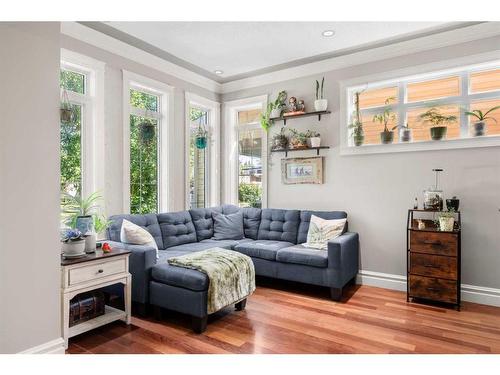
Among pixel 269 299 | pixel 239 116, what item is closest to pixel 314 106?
pixel 239 116

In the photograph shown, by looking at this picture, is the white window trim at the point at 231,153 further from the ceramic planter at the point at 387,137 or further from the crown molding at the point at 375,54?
the ceramic planter at the point at 387,137

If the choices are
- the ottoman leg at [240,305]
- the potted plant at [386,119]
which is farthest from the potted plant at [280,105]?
the ottoman leg at [240,305]

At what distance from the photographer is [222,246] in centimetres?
Result: 378

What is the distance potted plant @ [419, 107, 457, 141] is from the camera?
11.1 ft

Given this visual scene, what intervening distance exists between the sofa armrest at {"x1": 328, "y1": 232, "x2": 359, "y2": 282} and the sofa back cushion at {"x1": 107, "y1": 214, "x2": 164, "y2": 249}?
1854mm

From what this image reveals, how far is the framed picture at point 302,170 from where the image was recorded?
4203 millimetres

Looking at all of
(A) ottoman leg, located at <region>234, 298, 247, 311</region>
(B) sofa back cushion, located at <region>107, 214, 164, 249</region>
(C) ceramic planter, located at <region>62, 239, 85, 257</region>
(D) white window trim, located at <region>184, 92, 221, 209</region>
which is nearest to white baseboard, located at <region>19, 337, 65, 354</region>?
(C) ceramic planter, located at <region>62, 239, 85, 257</region>

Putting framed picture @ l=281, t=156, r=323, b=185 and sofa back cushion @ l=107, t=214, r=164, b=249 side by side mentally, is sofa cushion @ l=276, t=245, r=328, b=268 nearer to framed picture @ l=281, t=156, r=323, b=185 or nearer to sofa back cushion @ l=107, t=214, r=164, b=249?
framed picture @ l=281, t=156, r=323, b=185

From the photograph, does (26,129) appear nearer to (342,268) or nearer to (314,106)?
(342,268)

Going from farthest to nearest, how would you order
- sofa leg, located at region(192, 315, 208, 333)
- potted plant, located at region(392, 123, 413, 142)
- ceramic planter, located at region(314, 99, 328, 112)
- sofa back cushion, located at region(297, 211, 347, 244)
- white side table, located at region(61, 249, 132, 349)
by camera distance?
ceramic planter, located at region(314, 99, 328, 112), sofa back cushion, located at region(297, 211, 347, 244), potted plant, located at region(392, 123, 413, 142), sofa leg, located at region(192, 315, 208, 333), white side table, located at region(61, 249, 132, 349)

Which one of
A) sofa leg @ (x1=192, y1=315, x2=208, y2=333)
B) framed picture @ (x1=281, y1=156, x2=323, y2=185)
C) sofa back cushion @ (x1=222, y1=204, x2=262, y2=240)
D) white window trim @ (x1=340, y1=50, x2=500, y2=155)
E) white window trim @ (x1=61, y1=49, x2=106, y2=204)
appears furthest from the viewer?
sofa back cushion @ (x1=222, y1=204, x2=262, y2=240)

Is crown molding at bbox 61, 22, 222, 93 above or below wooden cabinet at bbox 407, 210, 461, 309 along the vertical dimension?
above

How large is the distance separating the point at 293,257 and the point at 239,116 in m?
2.57

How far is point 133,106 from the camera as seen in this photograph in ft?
12.7
